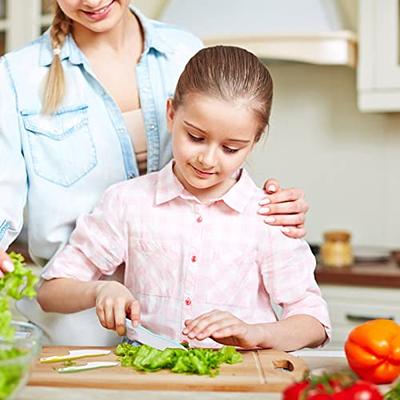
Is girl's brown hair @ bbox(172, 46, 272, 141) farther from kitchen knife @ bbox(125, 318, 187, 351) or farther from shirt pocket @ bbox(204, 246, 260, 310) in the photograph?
kitchen knife @ bbox(125, 318, 187, 351)

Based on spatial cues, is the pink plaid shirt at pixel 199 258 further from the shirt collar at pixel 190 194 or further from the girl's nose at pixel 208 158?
the girl's nose at pixel 208 158

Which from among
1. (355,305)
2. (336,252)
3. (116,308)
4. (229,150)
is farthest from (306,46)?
(116,308)

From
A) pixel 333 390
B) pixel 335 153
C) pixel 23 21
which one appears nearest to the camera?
pixel 333 390

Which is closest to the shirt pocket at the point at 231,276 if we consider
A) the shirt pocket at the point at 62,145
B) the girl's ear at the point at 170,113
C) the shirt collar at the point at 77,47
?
the girl's ear at the point at 170,113

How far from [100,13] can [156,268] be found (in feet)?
1.61

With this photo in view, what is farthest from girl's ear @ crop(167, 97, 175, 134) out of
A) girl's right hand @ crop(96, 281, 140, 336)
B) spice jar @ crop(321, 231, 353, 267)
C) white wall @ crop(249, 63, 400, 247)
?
white wall @ crop(249, 63, 400, 247)

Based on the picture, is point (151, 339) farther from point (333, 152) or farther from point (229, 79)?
point (333, 152)

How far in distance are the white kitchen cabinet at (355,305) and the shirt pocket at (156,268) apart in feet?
4.34

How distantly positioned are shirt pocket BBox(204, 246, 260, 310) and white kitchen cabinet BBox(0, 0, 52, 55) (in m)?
2.11

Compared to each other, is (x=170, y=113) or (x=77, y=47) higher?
(x=77, y=47)

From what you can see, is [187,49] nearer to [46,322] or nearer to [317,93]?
[46,322]

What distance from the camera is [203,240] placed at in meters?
1.69

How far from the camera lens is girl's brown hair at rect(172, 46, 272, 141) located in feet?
5.19

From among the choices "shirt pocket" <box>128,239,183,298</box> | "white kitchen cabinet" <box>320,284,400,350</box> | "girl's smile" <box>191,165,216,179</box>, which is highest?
"girl's smile" <box>191,165,216,179</box>
